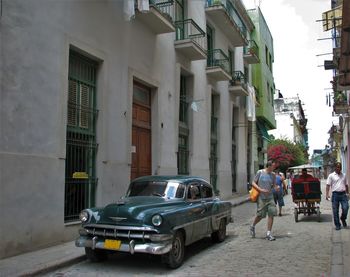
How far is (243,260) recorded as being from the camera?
335 inches

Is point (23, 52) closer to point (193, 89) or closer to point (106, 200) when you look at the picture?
point (106, 200)

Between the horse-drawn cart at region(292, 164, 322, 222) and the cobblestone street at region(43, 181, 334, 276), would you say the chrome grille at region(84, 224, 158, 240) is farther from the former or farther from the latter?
the horse-drawn cart at region(292, 164, 322, 222)

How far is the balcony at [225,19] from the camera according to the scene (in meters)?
20.9

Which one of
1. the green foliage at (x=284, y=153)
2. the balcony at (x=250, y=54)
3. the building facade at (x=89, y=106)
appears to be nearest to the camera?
the building facade at (x=89, y=106)

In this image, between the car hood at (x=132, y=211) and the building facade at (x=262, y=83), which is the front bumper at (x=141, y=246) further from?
the building facade at (x=262, y=83)

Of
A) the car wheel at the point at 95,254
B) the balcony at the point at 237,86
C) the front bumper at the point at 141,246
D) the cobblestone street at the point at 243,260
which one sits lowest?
the cobblestone street at the point at 243,260

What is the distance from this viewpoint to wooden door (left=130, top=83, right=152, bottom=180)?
46.3ft

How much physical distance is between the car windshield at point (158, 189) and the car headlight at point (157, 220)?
4.06 feet

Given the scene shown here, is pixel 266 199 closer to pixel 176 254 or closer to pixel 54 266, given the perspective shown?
pixel 176 254

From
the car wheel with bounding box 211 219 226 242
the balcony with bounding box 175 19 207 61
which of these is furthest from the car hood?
the balcony with bounding box 175 19 207 61

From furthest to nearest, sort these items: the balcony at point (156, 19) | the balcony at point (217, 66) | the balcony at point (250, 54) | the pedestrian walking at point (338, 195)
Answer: the balcony at point (250, 54)
the balcony at point (217, 66)
the balcony at point (156, 19)
the pedestrian walking at point (338, 195)

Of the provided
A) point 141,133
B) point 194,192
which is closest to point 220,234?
point 194,192

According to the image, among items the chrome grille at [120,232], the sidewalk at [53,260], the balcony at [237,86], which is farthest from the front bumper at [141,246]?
the balcony at [237,86]

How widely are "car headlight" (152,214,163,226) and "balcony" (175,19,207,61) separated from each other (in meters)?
10.4
